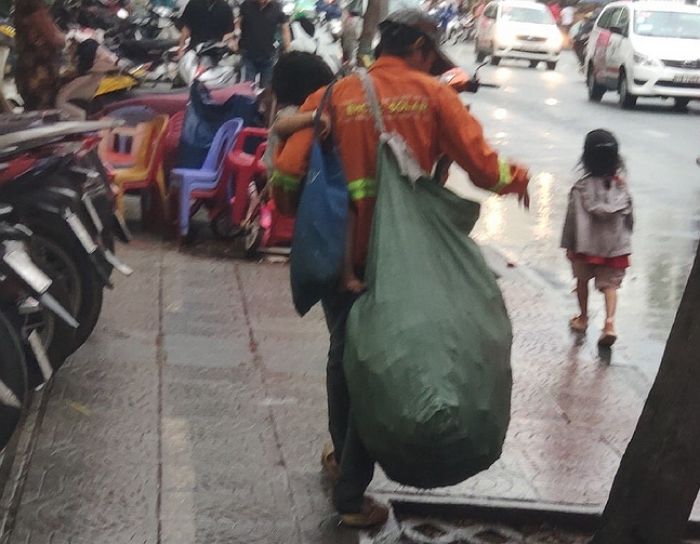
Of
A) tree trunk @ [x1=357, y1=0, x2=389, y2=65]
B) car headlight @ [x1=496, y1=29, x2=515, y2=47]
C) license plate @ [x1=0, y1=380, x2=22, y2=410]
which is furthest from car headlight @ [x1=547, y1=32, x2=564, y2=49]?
license plate @ [x1=0, y1=380, x2=22, y2=410]

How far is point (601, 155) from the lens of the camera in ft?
23.7

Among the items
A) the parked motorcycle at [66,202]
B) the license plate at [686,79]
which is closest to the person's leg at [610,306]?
the parked motorcycle at [66,202]

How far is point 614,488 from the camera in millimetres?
4094

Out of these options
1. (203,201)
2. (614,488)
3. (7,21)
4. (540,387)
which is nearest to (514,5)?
(7,21)

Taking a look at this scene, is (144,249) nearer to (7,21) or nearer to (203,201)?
(203,201)

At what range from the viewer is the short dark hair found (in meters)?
4.26

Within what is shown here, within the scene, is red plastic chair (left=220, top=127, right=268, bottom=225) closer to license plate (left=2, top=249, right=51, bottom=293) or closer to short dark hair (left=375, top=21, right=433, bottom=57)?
license plate (left=2, top=249, right=51, bottom=293)

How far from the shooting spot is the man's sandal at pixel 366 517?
4.39 meters

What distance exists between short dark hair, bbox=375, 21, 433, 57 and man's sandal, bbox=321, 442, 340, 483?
1.60 m

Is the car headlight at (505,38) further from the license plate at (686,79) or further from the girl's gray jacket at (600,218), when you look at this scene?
the girl's gray jacket at (600,218)

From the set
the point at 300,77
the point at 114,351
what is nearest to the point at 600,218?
the point at 114,351

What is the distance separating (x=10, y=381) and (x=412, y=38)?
1860 mm

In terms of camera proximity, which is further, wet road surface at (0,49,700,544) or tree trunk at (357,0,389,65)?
tree trunk at (357,0,389,65)

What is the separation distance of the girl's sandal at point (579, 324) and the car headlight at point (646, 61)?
52.5ft
